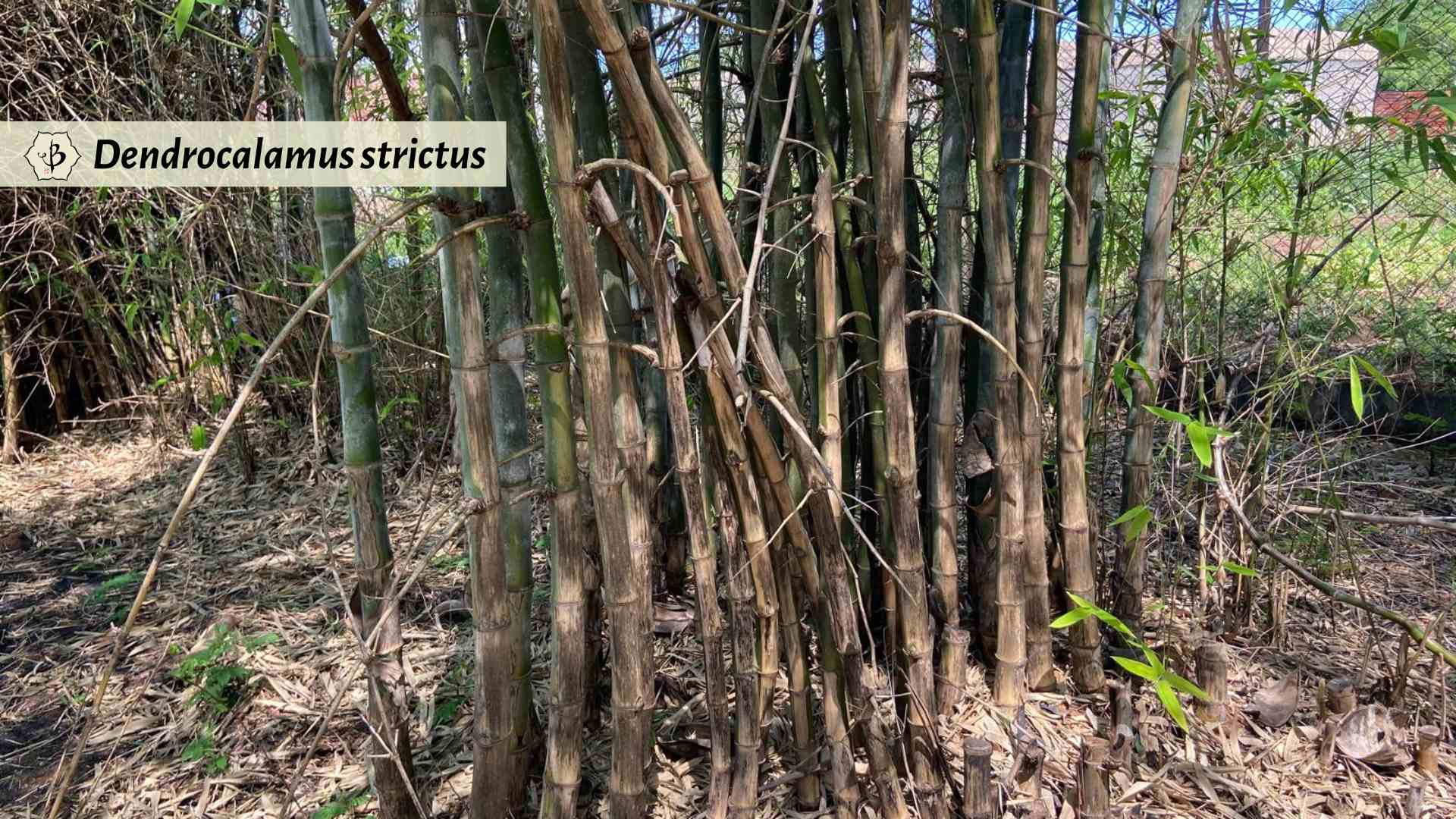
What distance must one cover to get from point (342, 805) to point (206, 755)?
40 cm

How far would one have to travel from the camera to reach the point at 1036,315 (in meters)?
1.47

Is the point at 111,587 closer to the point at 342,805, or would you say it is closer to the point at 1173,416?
the point at 342,805

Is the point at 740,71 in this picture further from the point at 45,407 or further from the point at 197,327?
the point at 45,407

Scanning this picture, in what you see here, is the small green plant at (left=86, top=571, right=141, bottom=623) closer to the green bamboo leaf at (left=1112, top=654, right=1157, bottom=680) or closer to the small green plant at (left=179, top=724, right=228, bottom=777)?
the small green plant at (left=179, top=724, right=228, bottom=777)

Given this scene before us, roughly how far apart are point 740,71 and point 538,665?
1.21 meters

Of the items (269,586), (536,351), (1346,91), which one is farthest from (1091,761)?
(269,586)

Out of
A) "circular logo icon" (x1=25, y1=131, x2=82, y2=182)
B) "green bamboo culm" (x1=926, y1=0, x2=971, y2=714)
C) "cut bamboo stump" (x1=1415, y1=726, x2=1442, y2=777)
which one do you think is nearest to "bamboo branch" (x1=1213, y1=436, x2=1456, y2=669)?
"cut bamboo stump" (x1=1415, y1=726, x2=1442, y2=777)

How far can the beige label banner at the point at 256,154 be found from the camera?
1083 millimetres

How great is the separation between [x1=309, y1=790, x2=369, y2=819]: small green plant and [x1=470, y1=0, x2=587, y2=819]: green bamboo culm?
1.41 ft

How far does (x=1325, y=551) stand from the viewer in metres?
1.88

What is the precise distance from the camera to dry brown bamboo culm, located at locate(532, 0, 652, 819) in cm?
93

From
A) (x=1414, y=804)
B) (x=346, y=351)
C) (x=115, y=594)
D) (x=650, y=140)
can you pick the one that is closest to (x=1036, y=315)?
(x=650, y=140)

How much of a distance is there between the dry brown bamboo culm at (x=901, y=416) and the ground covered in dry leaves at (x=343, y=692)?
200 mm

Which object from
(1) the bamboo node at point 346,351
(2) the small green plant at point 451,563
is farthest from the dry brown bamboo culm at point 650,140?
(2) the small green plant at point 451,563
